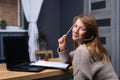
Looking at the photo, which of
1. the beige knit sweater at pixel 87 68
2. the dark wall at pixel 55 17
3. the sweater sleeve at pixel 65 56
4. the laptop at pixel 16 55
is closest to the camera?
the beige knit sweater at pixel 87 68

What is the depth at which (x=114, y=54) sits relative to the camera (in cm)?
423

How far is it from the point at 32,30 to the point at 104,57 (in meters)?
3.61

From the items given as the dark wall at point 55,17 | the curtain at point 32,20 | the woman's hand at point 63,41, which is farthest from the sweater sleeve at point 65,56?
the dark wall at point 55,17

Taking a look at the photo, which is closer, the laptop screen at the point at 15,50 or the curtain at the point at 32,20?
the laptop screen at the point at 15,50

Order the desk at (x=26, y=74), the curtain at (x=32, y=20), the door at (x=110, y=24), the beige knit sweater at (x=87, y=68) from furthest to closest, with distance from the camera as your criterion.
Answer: the curtain at (x=32, y=20), the door at (x=110, y=24), the desk at (x=26, y=74), the beige knit sweater at (x=87, y=68)

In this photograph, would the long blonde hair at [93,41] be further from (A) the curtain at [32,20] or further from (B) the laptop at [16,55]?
(A) the curtain at [32,20]

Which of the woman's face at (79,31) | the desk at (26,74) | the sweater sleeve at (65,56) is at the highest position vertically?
the woman's face at (79,31)

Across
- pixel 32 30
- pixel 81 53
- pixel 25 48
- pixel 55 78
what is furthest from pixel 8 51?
pixel 32 30

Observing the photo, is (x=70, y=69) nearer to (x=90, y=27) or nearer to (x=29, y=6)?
(x=90, y=27)

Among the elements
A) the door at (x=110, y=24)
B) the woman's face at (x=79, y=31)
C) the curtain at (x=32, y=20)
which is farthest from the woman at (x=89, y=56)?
the curtain at (x=32, y=20)

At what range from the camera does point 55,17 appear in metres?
5.52

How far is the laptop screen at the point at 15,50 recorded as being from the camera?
1676mm

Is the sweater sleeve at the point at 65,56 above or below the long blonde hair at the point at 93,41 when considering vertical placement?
below

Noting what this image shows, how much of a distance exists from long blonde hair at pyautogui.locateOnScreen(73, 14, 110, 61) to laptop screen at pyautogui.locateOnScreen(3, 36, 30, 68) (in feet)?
1.91
